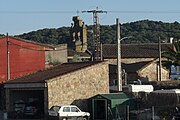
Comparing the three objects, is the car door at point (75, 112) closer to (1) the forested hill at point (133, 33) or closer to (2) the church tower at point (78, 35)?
(2) the church tower at point (78, 35)

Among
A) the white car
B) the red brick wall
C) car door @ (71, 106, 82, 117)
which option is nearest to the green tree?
the red brick wall


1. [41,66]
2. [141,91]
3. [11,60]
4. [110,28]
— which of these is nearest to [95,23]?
[41,66]

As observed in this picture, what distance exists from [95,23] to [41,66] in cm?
1071

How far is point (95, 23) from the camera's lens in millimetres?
72375

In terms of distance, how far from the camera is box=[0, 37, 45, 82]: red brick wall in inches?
2441

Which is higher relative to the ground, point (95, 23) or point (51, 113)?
point (95, 23)

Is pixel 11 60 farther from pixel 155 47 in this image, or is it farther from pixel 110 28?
pixel 110 28

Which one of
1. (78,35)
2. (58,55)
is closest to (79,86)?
(58,55)

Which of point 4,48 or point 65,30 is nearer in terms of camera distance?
point 4,48

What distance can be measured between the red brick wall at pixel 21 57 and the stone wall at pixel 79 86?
59.5 ft

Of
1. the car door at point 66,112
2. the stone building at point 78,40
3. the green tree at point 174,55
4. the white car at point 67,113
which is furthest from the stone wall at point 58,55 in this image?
the car door at point 66,112

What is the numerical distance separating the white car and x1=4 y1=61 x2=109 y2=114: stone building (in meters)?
1.76

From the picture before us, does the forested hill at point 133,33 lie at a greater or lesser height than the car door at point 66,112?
greater

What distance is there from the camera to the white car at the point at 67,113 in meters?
41.1
